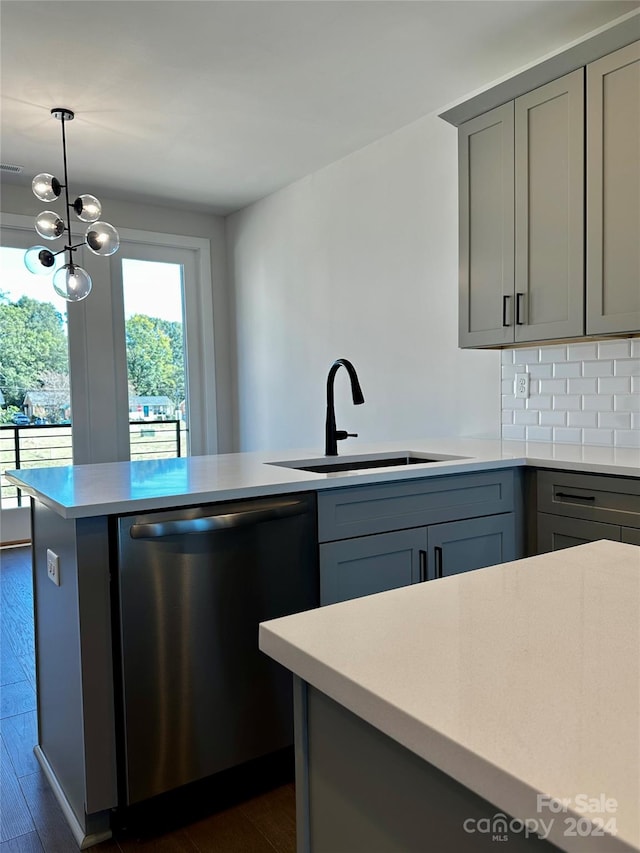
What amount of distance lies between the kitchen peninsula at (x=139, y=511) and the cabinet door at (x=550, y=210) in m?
0.57

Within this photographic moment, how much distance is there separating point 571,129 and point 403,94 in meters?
1.23

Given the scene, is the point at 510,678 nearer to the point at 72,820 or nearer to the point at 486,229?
the point at 72,820

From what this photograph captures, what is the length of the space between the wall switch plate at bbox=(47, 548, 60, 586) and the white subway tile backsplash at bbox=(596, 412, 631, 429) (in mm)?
2261

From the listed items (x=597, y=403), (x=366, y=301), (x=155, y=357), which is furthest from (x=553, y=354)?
(x=155, y=357)

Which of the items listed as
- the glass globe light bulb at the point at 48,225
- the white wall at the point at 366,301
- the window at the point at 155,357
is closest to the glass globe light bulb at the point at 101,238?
the glass globe light bulb at the point at 48,225

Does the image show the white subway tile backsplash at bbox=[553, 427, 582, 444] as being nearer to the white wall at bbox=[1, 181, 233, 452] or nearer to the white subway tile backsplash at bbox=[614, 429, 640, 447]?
the white subway tile backsplash at bbox=[614, 429, 640, 447]

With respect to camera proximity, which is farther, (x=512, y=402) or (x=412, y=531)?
(x=512, y=402)

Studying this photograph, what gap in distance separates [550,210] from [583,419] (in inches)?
36.6

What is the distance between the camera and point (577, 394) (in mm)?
2939

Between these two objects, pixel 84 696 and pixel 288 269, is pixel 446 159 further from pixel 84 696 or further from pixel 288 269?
pixel 84 696

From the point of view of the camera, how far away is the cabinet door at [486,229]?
109 inches


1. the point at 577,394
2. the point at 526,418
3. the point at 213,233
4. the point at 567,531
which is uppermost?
the point at 213,233

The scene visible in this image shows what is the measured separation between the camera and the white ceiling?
106 inches

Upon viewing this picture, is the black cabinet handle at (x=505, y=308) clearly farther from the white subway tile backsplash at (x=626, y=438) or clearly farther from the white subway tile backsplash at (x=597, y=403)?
the white subway tile backsplash at (x=626, y=438)
